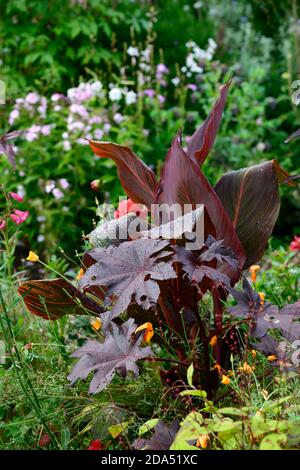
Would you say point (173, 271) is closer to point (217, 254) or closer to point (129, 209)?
point (217, 254)

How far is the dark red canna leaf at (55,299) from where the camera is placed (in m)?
2.46

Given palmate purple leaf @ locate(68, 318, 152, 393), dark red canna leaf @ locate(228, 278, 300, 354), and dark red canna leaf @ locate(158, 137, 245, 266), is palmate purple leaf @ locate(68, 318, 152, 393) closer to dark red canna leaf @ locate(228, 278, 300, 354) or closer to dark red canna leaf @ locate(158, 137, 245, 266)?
dark red canna leaf @ locate(228, 278, 300, 354)

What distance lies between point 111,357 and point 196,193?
27.7 inches

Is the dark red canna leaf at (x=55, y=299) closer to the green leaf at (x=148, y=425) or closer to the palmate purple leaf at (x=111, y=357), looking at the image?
the palmate purple leaf at (x=111, y=357)

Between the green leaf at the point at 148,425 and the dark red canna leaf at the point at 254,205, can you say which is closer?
the green leaf at the point at 148,425

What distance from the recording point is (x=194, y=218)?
216 cm

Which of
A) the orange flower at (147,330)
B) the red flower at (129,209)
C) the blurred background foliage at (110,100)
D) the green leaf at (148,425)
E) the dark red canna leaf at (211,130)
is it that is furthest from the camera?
the blurred background foliage at (110,100)

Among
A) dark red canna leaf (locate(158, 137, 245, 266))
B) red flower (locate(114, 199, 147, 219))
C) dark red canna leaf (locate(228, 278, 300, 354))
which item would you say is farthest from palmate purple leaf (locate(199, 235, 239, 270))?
red flower (locate(114, 199, 147, 219))

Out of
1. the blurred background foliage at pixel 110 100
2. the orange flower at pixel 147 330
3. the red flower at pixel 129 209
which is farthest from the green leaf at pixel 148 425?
the blurred background foliage at pixel 110 100

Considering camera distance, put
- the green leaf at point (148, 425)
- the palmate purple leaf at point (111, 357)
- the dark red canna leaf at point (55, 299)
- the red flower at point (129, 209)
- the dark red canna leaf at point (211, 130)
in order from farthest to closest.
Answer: the red flower at point (129, 209) < the dark red canna leaf at point (211, 130) < the dark red canna leaf at point (55, 299) < the palmate purple leaf at point (111, 357) < the green leaf at point (148, 425)

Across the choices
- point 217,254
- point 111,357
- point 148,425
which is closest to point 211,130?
point 217,254

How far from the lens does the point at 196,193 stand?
8.25ft

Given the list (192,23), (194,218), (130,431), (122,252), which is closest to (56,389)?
(130,431)
